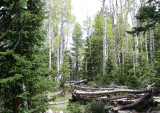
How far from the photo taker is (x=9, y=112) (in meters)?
4.67

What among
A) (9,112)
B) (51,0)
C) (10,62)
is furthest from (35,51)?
(51,0)

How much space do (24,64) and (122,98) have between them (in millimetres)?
5776

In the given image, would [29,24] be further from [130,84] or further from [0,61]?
[130,84]

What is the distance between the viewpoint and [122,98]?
7184 mm

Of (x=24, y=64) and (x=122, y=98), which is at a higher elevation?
(x=24, y=64)

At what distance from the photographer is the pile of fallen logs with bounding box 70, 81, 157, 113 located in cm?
580

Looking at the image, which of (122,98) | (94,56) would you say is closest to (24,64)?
(122,98)

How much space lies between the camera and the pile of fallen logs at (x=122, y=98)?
580cm

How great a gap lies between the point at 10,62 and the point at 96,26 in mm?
20043

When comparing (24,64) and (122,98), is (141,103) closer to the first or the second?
(122,98)

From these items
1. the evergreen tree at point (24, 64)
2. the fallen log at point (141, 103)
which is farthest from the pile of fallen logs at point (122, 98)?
the evergreen tree at point (24, 64)

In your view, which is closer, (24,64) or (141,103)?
(24,64)

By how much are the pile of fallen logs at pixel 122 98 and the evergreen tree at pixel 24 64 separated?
10.8ft

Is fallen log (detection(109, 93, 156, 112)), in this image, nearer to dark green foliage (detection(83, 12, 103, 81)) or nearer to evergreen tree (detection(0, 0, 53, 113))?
evergreen tree (detection(0, 0, 53, 113))
